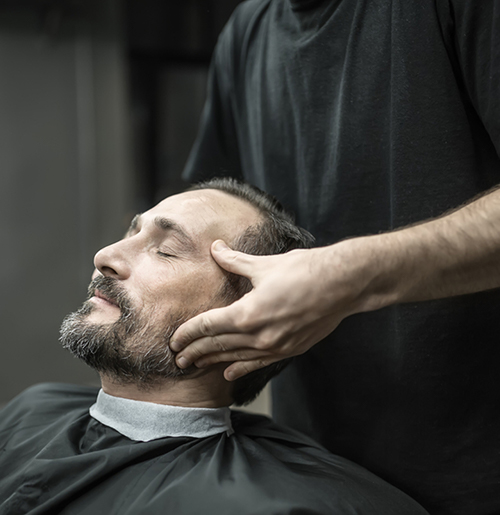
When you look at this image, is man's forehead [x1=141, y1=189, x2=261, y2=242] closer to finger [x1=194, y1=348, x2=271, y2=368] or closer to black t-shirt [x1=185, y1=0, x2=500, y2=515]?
black t-shirt [x1=185, y1=0, x2=500, y2=515]

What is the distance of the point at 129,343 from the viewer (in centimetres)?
129

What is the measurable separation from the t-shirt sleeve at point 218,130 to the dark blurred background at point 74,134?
165 centimetres

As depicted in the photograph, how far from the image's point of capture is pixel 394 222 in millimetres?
1395

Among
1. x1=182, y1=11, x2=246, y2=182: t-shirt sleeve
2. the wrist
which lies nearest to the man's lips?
the wrist

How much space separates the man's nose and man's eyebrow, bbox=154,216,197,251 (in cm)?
12

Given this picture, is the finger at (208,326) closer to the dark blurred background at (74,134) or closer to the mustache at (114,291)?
the mustache at (114,291)

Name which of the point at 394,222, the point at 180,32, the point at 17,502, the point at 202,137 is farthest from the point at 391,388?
the point at 180,32

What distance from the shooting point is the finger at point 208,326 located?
1.00 meters

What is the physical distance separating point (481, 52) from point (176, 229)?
80 centimetres

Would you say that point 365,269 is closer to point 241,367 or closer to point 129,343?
point 241,367

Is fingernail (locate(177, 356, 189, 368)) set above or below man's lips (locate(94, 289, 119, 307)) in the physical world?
below

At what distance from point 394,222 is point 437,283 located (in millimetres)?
361

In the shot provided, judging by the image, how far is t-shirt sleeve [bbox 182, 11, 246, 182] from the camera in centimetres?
206

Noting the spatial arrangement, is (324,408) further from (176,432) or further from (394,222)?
(394,222)
